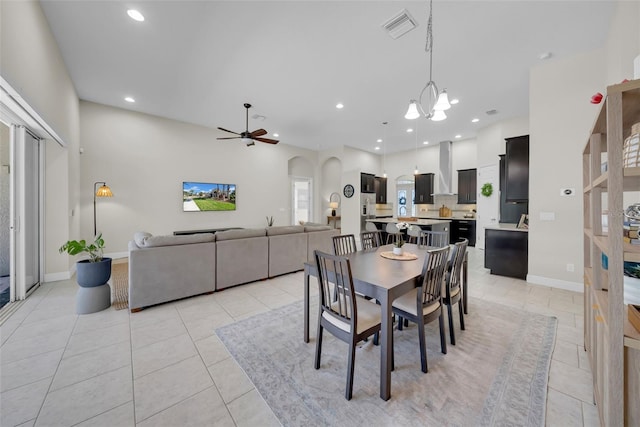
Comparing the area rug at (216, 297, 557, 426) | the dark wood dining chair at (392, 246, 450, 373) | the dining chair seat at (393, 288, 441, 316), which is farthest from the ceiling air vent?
the area rug at (216, 297, 557, 426)

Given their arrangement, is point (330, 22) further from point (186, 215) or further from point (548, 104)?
point (186, 215)

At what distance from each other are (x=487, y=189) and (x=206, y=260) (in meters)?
6.73

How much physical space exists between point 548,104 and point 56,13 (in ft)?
21.3

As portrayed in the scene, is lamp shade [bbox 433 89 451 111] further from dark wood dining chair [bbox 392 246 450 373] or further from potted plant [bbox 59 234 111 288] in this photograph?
potted plant [bbox 59 234 111 288]

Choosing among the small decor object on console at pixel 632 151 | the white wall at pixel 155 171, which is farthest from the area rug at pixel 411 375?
the white wall at pixel 155 171

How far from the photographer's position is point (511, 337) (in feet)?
7.38

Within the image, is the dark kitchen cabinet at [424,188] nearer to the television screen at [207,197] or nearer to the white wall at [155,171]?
the white wall at [155,171]

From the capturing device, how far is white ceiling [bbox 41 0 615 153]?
2.60 meters

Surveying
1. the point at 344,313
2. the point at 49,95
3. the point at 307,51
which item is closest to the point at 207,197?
the point at 49,95

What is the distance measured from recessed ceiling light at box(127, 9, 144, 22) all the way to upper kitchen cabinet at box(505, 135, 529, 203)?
5.63 metres

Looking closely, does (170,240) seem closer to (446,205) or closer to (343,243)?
(343,243)

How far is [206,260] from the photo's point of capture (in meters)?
3.22

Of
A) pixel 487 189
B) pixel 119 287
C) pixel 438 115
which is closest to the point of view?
pixel 438 115

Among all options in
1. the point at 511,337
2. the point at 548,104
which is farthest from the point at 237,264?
the point at 548,104
